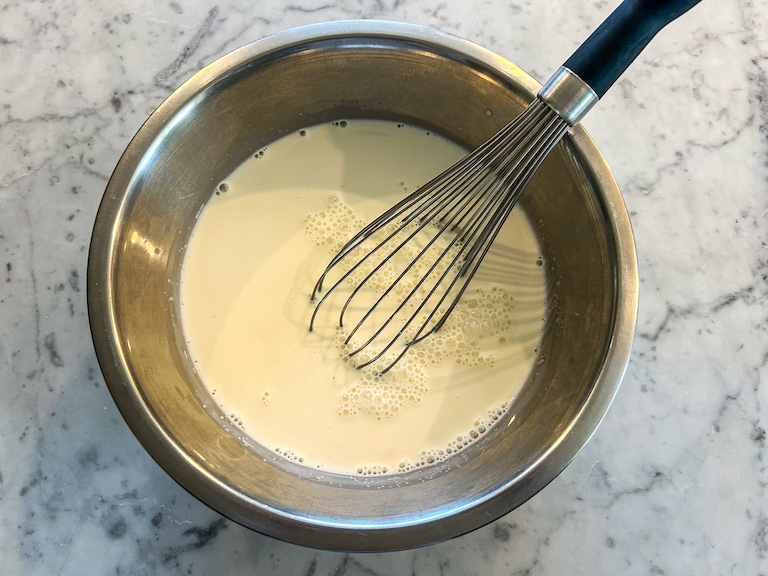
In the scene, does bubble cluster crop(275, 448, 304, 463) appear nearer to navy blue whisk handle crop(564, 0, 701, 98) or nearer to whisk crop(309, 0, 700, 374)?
whisk crop(309, 0, 700, 374)

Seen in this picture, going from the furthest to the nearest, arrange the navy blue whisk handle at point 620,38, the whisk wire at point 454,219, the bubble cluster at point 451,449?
the bubble cluster at point 451,449
the whisk wire at point 454,219
the navy blue whisk handle at point 620,38

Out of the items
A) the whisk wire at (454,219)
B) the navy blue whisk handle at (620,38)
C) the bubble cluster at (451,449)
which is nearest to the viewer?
the navy blue whisk handle at (620,38)

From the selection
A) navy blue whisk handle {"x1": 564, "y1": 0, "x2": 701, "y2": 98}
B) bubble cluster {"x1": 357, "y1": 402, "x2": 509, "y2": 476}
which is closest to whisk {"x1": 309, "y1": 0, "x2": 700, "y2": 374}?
navy blue whisk handle {"x1": 564, "y1": 0, "x2": 701, "y2": 98}

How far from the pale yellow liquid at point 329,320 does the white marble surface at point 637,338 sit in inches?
5.8

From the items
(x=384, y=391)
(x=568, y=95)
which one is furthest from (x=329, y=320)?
(x=568, y=95)

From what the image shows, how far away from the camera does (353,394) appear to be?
84 centimetres

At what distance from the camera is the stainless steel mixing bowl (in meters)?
0.68

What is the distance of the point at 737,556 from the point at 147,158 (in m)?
0.96

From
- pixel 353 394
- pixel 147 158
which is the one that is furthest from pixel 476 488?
pixel 147 158

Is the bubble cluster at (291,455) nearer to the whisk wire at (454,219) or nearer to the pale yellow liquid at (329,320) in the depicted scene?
the pale yellow liquid at (329,320)

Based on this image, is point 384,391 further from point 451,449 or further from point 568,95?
point 568,95

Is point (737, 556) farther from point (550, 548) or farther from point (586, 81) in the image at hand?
point (586, 81)

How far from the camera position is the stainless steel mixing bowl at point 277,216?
26.6 inches

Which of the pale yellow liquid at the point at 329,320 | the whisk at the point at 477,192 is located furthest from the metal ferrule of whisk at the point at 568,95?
the pale yellow liquid at the point at 329,320
